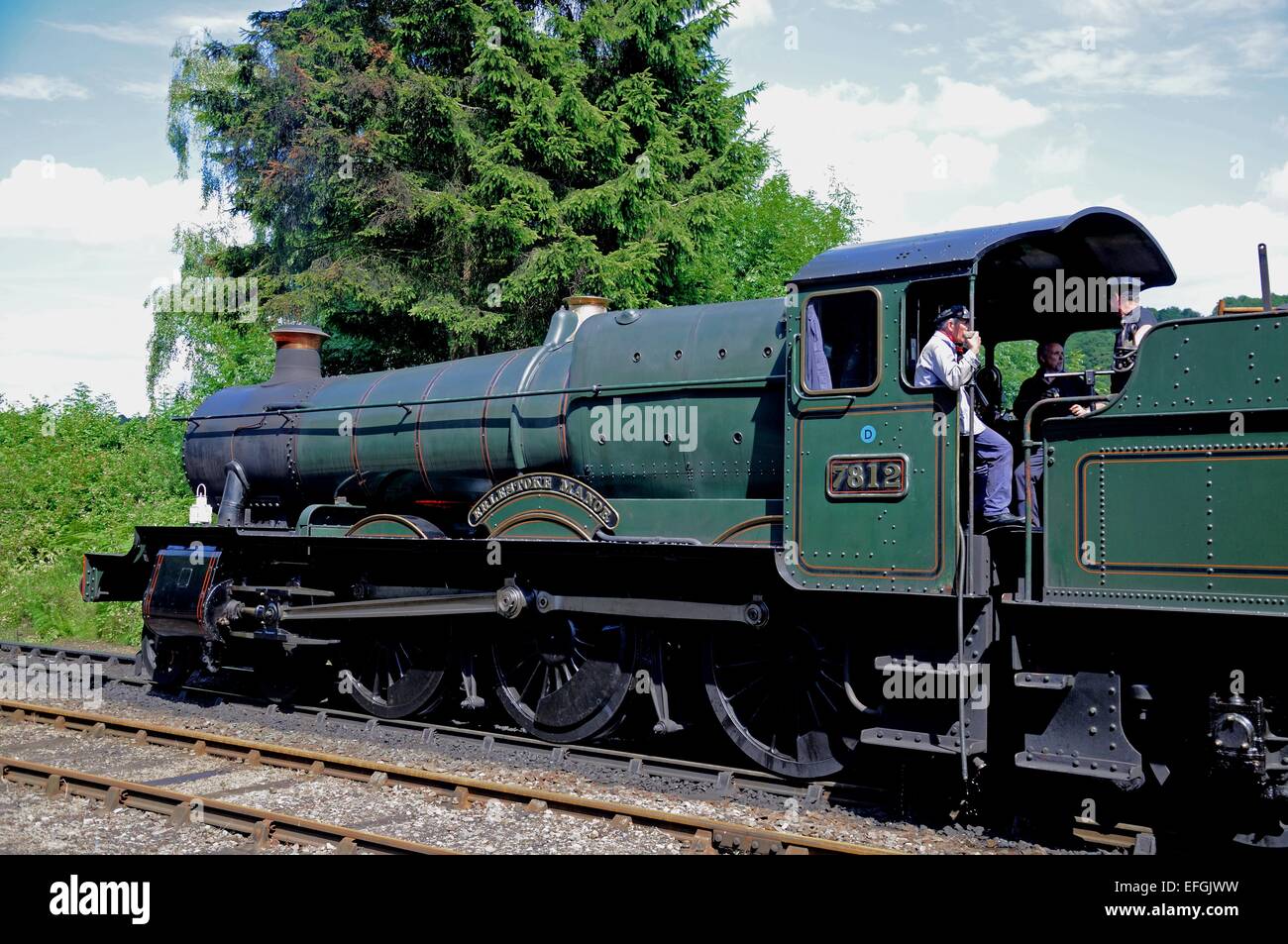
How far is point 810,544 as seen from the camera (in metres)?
7.21

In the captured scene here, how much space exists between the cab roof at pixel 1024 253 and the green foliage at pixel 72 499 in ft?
46.1

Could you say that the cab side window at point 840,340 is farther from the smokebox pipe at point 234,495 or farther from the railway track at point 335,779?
the smokebox pipe at point 234,495

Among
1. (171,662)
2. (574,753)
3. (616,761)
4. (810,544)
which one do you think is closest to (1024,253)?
(810,544)

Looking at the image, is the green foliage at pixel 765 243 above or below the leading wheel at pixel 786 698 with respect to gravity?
above

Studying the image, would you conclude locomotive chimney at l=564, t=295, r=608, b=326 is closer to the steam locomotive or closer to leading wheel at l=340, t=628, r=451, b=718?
the steam locomotive

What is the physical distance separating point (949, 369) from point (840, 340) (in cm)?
91

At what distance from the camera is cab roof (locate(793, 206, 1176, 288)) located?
672cm

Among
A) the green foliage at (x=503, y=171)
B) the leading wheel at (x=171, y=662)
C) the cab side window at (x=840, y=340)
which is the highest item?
the green foliage at (x=503, y=171)

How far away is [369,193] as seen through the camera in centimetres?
1652

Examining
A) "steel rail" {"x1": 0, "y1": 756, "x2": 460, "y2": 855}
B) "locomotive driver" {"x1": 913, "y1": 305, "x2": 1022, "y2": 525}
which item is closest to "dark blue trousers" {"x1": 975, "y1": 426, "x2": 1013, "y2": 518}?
"locomotive driver" {"x1": 913, "y1": 305, "x2": 1022, "y2": 525}

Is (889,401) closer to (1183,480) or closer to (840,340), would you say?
(840,340)

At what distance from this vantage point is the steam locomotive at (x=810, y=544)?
5957mm

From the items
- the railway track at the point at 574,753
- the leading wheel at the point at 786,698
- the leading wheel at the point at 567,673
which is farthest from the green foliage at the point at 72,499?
the leading wheel at the point at 786,698

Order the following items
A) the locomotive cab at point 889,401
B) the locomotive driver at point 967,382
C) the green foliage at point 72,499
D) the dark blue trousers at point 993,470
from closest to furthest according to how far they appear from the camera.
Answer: the locomotive driver at point 967,382 < the locomotive cab at point 889,401 < the dark blue trousers at point 993,470 < the green foliage at point 72,499
